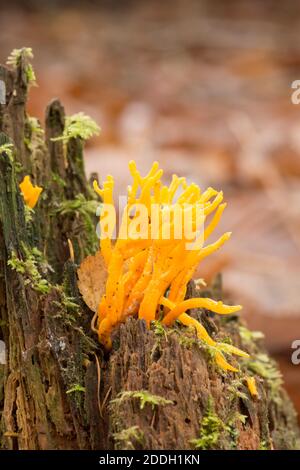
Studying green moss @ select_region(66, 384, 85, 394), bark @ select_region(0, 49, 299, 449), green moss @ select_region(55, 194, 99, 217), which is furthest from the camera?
green moss @ select_region(55, 194, 99, 217)

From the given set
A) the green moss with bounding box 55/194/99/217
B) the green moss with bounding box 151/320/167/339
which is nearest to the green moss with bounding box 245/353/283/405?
the green moss with bounding box 151/320/167/339

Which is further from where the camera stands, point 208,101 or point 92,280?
point 208,101

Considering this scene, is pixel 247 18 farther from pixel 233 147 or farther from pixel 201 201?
pixel 201 201

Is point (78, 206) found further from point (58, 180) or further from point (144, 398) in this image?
point (144, 398)

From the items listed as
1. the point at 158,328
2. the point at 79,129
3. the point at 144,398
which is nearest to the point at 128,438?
the point at 144,398

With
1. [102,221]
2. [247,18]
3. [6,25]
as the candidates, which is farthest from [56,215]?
[247,18]

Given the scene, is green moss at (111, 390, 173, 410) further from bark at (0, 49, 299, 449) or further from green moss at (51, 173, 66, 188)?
green moss at (51, 173, 66, 188)
